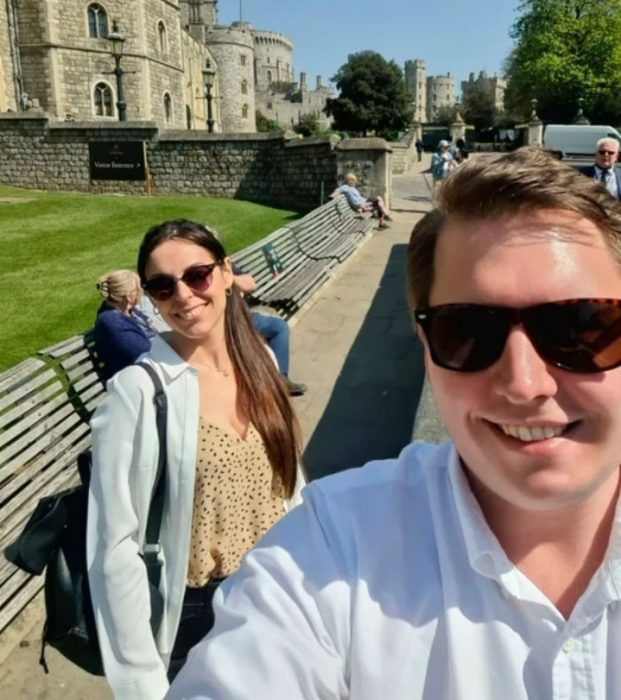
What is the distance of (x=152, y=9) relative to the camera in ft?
124

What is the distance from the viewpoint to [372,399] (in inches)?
210

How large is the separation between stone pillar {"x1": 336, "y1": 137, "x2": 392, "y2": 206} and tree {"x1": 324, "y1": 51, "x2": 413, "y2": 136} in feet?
132

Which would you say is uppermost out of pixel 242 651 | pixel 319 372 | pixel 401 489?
pixel 401 489

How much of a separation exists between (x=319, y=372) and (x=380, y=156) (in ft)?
35.0

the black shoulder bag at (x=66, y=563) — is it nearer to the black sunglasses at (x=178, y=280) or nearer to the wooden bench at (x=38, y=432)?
the black sunglasses at (x=178, y=280)

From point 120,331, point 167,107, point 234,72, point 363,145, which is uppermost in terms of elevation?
point 234,72

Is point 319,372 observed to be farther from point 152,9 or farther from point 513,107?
point 513,107

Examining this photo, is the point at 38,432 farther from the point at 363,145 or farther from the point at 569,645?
the point at 363,145

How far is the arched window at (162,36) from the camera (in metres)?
39.1

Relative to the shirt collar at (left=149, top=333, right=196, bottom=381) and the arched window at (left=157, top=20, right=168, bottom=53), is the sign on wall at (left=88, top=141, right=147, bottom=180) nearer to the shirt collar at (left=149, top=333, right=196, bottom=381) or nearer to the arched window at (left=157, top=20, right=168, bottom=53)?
the shirt collar at (left=149, top=333, right=196, bottom=381)

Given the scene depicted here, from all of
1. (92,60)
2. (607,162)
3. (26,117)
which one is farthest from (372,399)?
(92,60)

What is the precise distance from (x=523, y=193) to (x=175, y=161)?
20.8 metres

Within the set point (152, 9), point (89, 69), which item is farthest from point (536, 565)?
point (152, 9)

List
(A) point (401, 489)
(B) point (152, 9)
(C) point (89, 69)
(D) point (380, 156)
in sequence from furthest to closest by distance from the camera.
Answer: (B) point (152, 9) < (C) point (89, 69) < (D) point (380, 156) < (A) point (401, 489)
